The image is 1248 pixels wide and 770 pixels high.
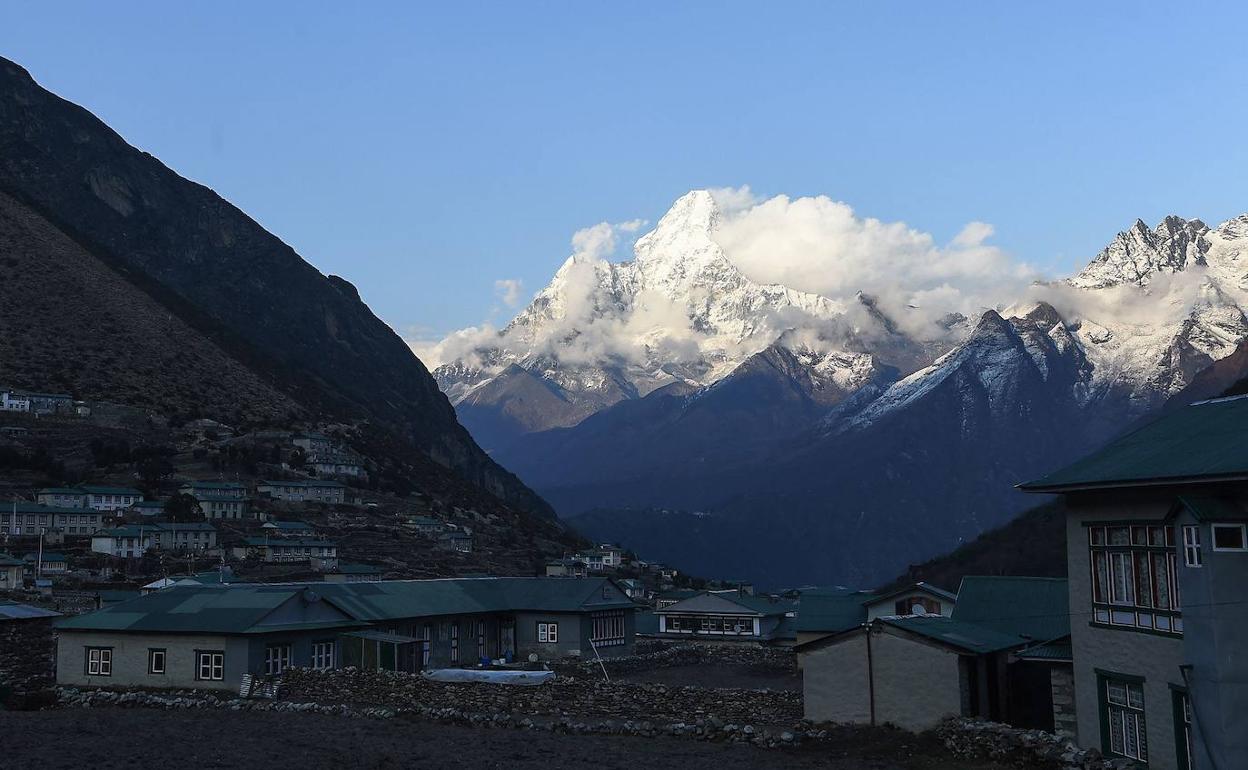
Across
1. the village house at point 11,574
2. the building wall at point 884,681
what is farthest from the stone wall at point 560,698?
the village house at point 11,574

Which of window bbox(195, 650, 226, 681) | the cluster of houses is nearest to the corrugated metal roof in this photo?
window bbox(195, 650, 226, 681)

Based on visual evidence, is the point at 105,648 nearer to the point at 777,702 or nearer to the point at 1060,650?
the point at 777,702

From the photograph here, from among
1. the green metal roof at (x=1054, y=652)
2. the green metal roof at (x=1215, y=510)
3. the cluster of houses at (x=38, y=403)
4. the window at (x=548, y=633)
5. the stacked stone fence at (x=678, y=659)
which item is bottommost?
the stacked stone fence at (x=678, y=659)

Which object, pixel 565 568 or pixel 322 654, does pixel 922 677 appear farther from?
pixel 565 568

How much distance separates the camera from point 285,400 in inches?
6762

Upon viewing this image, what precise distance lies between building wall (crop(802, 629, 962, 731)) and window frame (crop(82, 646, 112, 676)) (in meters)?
26.6

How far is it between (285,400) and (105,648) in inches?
5038

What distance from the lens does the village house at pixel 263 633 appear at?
45.5 metres

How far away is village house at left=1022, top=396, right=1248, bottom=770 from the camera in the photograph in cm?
2361

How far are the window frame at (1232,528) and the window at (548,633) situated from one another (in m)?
43.8

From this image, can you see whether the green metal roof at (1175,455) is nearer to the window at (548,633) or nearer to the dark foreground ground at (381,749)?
the dark foreground ground at (381,749)

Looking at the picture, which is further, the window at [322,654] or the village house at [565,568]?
the village house at [565,568]

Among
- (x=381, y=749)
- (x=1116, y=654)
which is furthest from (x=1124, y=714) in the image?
(x=381, y=749)

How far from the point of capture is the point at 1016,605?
146 feet
